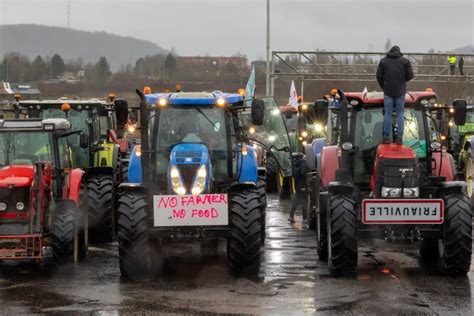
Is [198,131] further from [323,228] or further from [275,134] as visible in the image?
[275,134]

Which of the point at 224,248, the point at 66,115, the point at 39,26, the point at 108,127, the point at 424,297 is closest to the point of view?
the point at 424,297

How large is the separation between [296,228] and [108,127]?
13.6 ft

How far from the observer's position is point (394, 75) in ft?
38.8

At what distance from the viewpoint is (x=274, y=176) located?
2333 centimetres

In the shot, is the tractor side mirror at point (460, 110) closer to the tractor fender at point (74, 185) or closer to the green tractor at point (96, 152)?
the tractor fender at point (74, 185)

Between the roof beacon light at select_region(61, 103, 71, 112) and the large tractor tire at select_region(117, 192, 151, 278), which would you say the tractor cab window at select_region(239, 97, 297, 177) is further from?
the large tractor tire at select_region(117, 192, 151, 278)

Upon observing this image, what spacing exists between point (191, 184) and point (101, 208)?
124 inches

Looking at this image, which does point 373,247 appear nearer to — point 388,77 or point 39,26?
point 388,77

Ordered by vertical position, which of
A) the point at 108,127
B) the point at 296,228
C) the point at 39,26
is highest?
the point at 39,26

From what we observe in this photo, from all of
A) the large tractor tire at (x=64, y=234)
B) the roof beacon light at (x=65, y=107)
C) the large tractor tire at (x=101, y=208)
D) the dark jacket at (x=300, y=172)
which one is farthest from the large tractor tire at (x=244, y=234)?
the dark jacket at (x=300, y=172)

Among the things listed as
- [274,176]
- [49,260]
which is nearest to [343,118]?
[49,260]

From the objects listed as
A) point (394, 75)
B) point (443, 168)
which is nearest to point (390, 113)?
point (394, 75)

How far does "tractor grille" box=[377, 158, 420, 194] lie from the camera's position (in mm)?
11234

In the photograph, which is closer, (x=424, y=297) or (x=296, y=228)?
(x=424, y=297)
